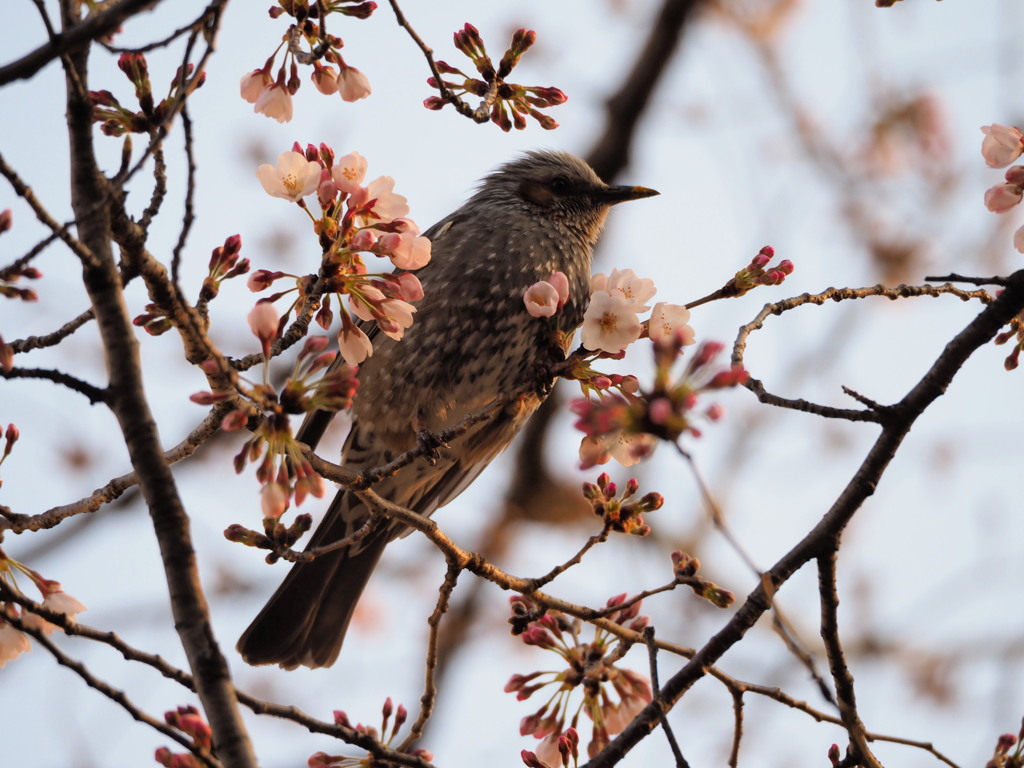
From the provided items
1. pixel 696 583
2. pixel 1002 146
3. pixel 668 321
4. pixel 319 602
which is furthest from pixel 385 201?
pixel 319 602

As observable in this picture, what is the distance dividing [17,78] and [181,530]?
2.45 ft

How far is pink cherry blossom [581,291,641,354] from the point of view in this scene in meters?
2.31

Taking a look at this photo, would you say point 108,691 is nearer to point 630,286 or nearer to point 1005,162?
point 630,286

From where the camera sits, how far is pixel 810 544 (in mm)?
2209

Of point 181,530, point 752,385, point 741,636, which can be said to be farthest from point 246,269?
point 741,636

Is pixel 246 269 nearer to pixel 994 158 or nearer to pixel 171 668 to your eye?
pixel 171 668

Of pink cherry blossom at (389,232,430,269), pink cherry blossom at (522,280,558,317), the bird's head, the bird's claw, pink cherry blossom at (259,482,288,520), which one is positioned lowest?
pink cherry blossom at (259,482,288,520)

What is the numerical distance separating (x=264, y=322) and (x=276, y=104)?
637 millimetres

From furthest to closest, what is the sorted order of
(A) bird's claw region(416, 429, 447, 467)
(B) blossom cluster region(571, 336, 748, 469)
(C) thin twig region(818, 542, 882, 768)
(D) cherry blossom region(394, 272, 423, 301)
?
(A) bird's claw region(416, 429, 447, 467), (D) cherry blossom region(394, 272, 423, 301), (C) thin twig region(818, 542, 882, 768), (B) blossom cluster region(571, 336, 748, 469)

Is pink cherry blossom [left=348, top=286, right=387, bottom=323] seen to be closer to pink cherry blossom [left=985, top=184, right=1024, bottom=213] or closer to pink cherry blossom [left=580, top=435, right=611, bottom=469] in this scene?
pink cherry blossom [left=580, top=435, right=611, bottom=469]

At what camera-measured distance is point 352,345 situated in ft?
7.69

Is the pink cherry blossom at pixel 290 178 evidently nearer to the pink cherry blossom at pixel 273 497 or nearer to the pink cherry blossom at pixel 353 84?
the pink cherry blossom at pixel 353 84

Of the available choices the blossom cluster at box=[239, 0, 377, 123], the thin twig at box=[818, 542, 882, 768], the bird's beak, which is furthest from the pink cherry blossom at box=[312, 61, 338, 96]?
the bird's beak

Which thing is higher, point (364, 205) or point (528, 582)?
point (364, 205)
